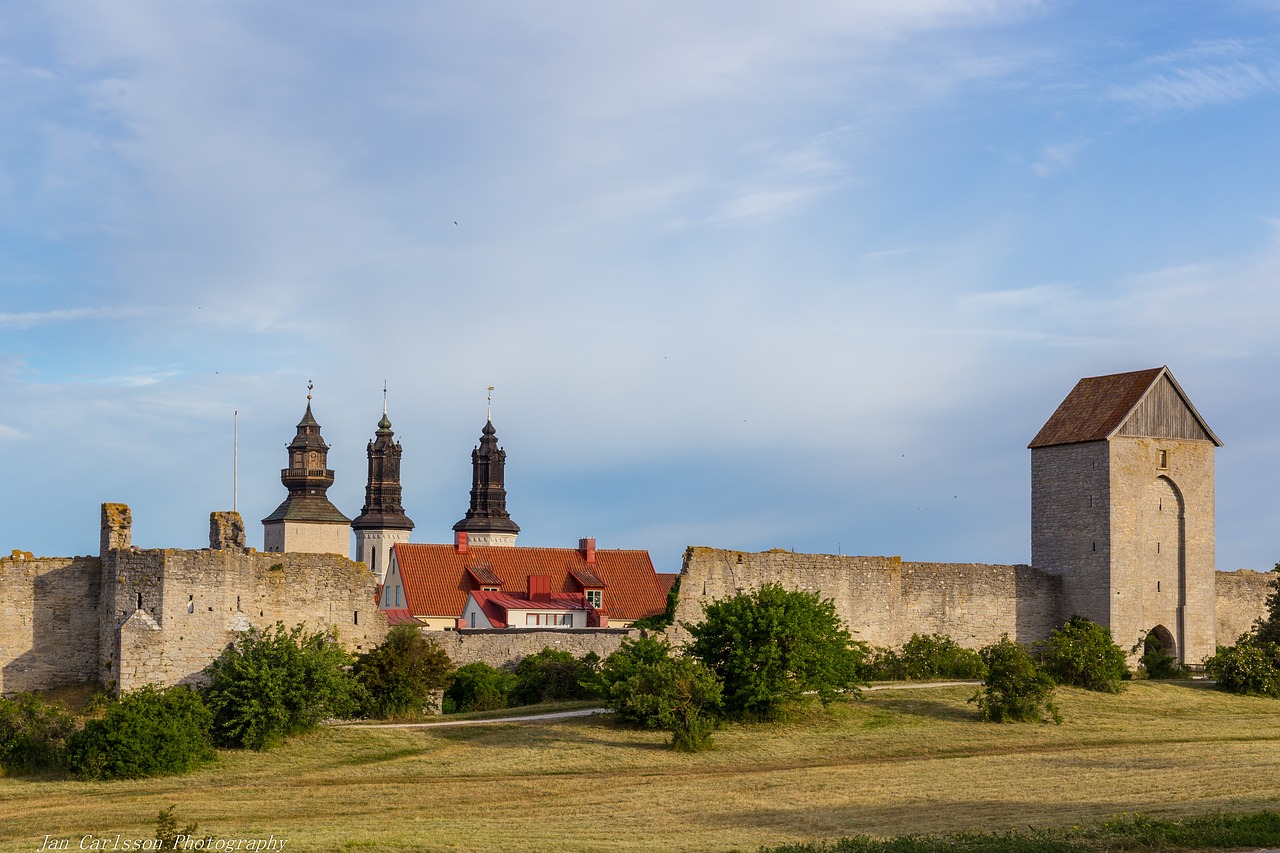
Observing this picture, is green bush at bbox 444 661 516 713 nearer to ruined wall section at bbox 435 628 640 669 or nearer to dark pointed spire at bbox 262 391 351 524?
ruined wall section at bbox 435 628 640 669

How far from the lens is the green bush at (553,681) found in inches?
1293

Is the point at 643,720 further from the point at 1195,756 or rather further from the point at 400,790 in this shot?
the point at 1195,756

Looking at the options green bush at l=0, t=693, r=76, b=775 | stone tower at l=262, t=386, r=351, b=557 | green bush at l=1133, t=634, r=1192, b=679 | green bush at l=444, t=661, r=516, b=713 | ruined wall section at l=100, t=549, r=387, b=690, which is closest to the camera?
green bush at l=0, t=693, r=76, b=775

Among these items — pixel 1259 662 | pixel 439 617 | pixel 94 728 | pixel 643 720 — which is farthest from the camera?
pixel 439 617

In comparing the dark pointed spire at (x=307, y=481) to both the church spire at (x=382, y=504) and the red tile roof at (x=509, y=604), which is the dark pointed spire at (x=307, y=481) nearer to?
the church spire at (x=382, y=504)

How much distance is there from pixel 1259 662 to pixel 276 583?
21077 millimetres

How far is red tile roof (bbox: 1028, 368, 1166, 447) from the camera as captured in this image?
126 feet

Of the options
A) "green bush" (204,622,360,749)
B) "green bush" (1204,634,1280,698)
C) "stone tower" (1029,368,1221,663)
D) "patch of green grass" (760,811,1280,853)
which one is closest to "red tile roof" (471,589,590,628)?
"stone tower" (1029,368,1221,663)

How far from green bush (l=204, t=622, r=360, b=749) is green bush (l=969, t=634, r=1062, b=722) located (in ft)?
39.4

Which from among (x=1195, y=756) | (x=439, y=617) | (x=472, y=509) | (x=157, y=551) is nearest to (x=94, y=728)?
(x=157, y=551)

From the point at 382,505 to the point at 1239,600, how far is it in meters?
70.8

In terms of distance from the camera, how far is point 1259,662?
34.8m

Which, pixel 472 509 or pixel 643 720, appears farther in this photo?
pixel 472 509

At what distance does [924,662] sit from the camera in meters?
35.8
